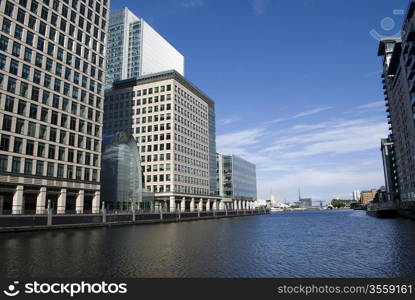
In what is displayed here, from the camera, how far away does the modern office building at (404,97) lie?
92312 mm

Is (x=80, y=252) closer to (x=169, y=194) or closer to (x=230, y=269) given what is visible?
(x=230, y=269)

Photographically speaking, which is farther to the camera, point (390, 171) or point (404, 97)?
point (390, 171)

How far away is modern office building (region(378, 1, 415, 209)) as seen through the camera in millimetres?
92312

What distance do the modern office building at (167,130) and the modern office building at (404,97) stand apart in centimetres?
6643

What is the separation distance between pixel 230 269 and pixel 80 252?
1184 cm

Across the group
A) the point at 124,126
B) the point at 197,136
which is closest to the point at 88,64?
the point at 124,126

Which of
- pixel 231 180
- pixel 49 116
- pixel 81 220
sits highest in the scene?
pixel 49 116

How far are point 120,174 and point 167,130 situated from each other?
29664 millimetres

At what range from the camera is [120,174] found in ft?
299

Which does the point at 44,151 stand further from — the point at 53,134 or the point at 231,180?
the point at 231,180

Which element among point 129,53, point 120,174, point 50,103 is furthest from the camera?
point 129,53

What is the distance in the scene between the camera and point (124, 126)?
4973 inches

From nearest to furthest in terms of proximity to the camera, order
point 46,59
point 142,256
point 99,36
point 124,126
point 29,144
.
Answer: point 142,256, point 29,144, point 46,59, point 99,36, point 124,126

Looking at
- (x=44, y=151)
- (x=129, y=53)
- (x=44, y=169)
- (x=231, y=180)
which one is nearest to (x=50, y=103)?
(x=44, y=151)
